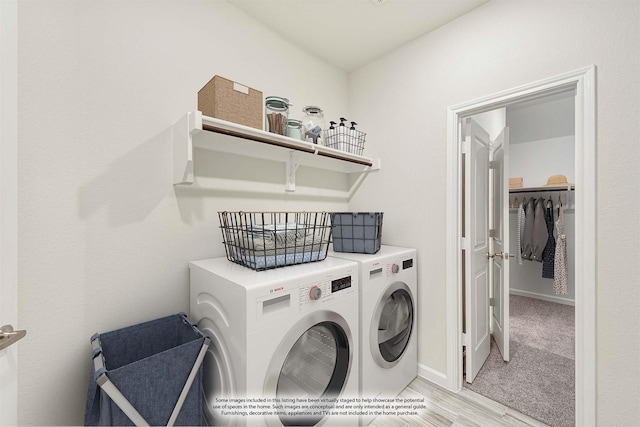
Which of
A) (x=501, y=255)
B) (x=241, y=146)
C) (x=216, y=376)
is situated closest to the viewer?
(x=216, y=376)

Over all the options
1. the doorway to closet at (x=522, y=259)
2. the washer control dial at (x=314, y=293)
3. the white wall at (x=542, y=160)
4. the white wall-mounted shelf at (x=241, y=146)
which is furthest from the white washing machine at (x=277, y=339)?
the white wall at (x=542, y=160)

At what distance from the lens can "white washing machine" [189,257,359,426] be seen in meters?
1.07

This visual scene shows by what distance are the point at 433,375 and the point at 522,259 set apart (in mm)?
3052

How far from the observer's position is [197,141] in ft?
4.89

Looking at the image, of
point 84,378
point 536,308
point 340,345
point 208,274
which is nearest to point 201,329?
point 208,274

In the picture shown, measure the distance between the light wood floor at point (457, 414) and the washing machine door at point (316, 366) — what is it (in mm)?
454

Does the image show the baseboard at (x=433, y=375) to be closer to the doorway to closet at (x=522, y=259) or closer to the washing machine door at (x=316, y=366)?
the doorway to closet at (x=522, y=259)

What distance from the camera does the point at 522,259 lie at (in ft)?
13.1

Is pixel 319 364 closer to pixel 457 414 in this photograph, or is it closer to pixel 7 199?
pixel 457 414

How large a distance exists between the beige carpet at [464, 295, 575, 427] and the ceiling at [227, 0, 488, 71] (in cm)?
260

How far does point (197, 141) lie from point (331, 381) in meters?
1.51

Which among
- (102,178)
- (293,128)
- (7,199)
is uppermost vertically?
(293,128)

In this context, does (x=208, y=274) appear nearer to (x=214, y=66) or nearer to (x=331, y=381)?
(x=331, y=381)

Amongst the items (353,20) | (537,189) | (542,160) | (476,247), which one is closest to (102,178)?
(353,20)
